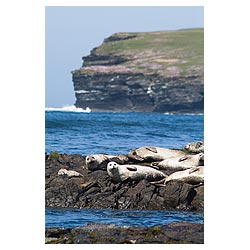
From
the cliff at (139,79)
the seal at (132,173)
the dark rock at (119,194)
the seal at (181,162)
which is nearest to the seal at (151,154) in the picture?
the seal at (181,162)

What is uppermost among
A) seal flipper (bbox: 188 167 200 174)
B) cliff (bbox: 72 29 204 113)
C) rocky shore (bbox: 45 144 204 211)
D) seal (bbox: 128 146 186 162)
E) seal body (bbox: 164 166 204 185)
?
cliff (bbox: 72 29 204 113)

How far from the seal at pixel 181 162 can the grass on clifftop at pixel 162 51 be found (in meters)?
38.7

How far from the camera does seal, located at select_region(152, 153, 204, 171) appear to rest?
19656mm

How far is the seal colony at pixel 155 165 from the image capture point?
60.4 feet

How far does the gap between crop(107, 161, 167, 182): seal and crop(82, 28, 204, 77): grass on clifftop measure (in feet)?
131

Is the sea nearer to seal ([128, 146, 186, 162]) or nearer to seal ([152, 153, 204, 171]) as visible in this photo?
seal ([152, 153, 204, 171])

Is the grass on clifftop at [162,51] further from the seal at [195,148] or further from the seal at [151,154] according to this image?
the seal at [151,154]

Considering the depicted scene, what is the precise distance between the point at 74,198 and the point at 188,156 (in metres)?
3.71

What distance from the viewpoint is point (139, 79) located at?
260 feet

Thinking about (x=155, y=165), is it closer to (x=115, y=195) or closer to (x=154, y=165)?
(x=154, y=165)

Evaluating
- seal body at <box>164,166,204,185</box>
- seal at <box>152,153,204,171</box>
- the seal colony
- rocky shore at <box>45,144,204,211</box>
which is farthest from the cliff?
rocky shore at <box>45,144,204,211</box>
